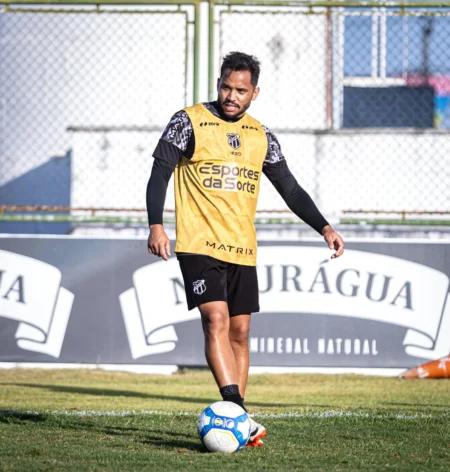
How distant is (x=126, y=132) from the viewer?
11352 mm

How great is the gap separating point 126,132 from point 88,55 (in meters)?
3.27

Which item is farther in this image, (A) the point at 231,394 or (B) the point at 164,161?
(B) the point at 164,161

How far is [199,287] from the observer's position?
4.81 meters

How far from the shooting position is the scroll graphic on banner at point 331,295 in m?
8.89

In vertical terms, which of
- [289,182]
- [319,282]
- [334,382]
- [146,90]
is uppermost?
[146,90]

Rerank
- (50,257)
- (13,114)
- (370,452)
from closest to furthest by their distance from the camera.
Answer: (370,452), (50,257), (13,114)

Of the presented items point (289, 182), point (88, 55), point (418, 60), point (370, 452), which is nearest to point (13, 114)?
point (88, 55)

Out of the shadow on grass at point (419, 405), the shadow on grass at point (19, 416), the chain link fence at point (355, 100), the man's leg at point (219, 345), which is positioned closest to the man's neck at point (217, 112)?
the man's leg at point (219, 345)

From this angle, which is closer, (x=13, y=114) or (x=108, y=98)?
(x=108, y=98)

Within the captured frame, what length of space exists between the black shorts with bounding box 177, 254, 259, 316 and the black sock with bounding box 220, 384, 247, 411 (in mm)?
457

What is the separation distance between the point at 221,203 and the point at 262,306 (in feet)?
13.4

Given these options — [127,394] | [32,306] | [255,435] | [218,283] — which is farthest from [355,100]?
[255,435]

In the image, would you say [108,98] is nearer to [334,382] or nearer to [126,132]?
[126,132]

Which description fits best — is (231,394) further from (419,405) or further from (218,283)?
(419,405)
